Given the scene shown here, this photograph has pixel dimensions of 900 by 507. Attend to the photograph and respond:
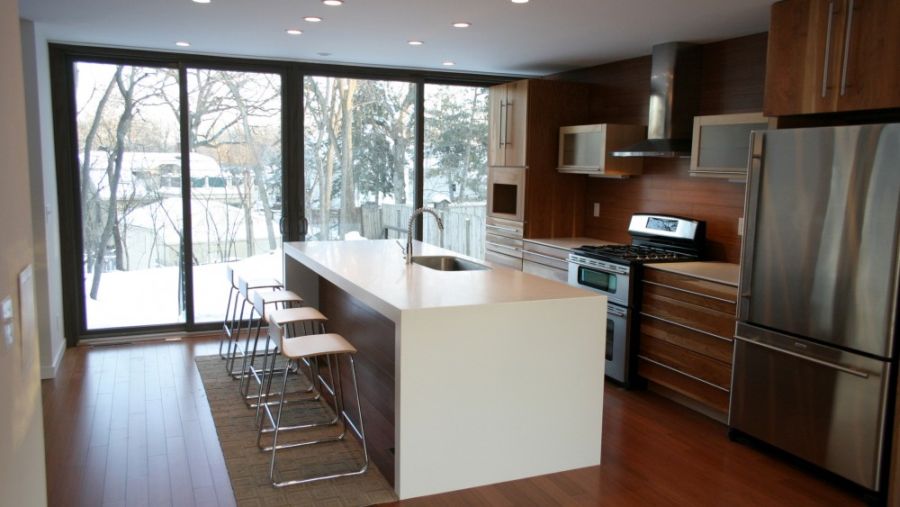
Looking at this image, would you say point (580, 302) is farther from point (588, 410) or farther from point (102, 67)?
point (102, 67)

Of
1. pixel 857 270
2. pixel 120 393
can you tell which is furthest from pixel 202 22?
pixel 857 270

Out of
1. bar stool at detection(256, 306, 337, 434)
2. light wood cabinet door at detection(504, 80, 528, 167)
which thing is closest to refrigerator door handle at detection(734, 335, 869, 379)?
bar stool at detection(256, 306, 337, 434)

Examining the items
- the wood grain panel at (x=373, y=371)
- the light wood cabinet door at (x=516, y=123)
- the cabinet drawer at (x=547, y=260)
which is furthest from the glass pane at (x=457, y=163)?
the wood grain panel at (x=373, y=371)

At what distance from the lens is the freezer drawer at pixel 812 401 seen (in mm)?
3168

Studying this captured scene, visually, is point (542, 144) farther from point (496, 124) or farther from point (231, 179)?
point (231, 179)

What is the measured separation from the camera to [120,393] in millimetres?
4566

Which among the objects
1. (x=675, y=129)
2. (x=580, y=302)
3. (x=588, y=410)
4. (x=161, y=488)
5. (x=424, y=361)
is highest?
(x=675, y=129)

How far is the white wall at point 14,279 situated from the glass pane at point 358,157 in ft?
14.6

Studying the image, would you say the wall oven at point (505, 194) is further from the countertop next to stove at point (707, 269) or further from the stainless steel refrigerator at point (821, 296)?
the stainless steel refrigerator at point (821, 296)

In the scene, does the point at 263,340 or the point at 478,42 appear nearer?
the point at 478,42

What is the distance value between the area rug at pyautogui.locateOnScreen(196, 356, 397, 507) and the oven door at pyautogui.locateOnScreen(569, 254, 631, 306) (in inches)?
80.0

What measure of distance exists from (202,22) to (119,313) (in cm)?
279

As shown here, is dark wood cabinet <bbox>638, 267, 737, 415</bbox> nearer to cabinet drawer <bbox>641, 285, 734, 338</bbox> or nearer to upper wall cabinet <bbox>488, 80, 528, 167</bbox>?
cabinet drawer <bbox>641, 285, 734, 338</bbox>

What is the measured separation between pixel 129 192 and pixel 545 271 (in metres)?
3.53
